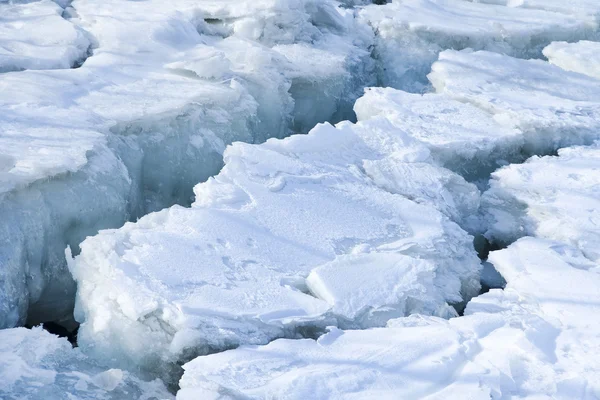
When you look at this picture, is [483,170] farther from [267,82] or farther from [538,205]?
[267,82]

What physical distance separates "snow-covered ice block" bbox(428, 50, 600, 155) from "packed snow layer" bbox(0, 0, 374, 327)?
0.66 meters

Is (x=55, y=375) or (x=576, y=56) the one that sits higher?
(x=576, y=56)

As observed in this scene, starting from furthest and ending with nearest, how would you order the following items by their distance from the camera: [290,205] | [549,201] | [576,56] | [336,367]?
[576,56] < [549,201] < [290,205] < [336,367]

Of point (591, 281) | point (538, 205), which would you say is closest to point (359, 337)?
point (591, 281)

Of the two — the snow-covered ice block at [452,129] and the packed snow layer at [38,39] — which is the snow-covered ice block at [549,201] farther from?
the packed snow layer at [38,39]

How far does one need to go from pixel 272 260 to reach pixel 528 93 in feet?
7.87

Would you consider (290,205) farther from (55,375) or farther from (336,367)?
(55,375)

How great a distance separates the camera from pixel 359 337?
252 centimetres

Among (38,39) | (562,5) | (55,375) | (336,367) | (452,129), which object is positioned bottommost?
(55,375)

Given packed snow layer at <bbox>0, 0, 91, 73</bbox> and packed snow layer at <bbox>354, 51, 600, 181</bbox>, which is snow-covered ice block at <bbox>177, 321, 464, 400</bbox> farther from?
packed snow layer at <bbox>0, 0, 91, 73</bbox>

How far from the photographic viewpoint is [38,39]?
4.38 metres

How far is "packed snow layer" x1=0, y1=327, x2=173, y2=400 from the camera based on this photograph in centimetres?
238

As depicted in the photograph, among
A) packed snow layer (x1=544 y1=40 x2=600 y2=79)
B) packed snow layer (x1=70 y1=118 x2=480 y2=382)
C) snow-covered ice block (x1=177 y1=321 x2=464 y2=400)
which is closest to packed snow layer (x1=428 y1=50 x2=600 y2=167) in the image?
packed snow layer (x1=544 y1=40 x2=600 y2=79)

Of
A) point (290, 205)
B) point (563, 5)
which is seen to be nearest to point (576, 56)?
point (563, 5)
